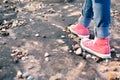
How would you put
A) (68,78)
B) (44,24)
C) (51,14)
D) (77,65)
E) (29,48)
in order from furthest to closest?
(51,14)
(44,24)
(29,48)
(77,65)
(68,78)

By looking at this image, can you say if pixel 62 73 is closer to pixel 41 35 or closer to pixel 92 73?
pixel 92 73

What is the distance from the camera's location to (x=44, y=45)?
354 centimetres

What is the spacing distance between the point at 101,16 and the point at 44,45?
34.1 inches

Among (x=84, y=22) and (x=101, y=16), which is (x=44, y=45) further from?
(x=101, y=16)

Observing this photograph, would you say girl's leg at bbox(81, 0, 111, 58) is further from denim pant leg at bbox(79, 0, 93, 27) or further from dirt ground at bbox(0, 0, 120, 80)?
denim pant leg at bbox(79, 0, 93, 27)

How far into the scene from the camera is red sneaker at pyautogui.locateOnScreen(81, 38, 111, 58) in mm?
3188

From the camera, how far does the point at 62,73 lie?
119 inches

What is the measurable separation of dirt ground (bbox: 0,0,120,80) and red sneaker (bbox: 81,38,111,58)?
0.11 metres

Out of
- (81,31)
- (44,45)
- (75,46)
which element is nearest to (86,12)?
(81,31)

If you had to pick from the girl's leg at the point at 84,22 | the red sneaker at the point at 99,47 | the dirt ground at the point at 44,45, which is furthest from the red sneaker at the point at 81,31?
the red sneaker at the point at 99,47

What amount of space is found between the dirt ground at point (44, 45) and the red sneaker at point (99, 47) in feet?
0.37

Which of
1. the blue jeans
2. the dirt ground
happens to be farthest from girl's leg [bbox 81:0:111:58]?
the dirt ground

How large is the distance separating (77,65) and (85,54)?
23 cm

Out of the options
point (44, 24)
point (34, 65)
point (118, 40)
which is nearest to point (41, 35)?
point (44, 24)
